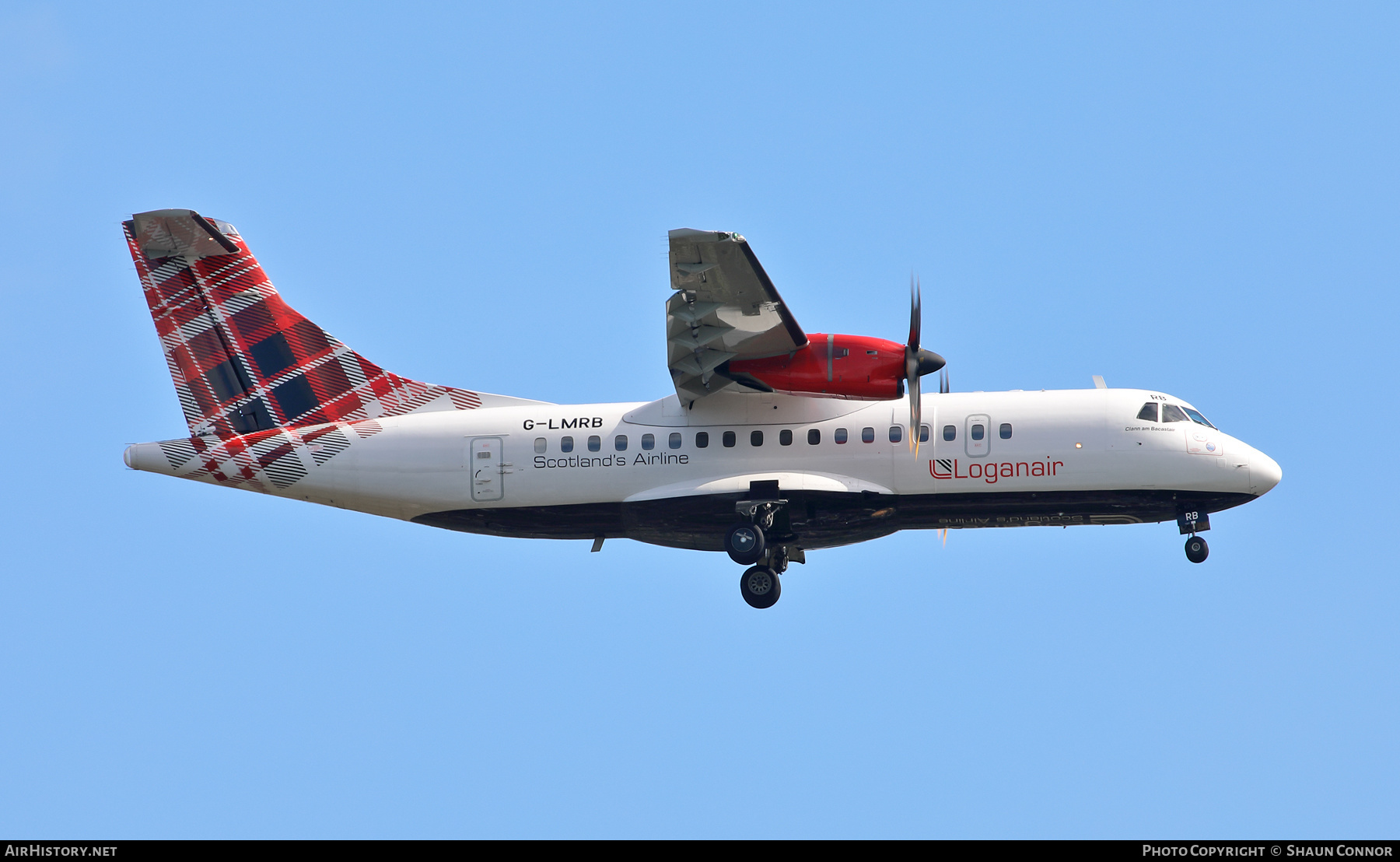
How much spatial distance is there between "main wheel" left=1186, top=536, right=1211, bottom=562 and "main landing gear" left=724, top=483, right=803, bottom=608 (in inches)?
233

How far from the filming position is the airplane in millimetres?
23125

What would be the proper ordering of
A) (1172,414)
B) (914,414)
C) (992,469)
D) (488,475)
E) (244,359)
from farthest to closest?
1. (244,359)
2. (488,475)
3. (1172,414)
4. (992,469)
5. (914,414)

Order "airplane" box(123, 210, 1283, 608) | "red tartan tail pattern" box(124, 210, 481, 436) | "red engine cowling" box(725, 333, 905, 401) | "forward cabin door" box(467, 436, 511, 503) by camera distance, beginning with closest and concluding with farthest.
Answer: "red engine cowling" box(725, 333, 905, 401), "airplane" box(123, 210, 1283, 608), "forward cabin door" box(467, 436, 511, 503), "red tartan tail pattern" box(124, 210, 481, 436)

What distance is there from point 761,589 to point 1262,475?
25.2 feet

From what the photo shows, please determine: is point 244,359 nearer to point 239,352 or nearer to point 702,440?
point 239,352

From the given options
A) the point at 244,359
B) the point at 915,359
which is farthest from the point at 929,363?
the point at 244,359

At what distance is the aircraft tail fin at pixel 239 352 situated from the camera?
84.5ft

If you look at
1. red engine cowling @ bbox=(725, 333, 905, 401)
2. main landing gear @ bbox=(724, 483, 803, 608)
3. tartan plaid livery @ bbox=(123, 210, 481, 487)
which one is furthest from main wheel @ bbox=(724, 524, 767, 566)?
tartan plaid livery @ bbox=(123, 210, 481, 487)

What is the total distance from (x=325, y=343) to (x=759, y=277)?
28.1ft

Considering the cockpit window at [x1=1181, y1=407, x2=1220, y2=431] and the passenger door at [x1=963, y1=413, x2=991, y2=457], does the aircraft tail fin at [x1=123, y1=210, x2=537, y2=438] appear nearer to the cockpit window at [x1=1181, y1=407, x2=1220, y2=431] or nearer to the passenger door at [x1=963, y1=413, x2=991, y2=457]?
the passenger door at [x1=963, y1=413, x2=991, y2=457]

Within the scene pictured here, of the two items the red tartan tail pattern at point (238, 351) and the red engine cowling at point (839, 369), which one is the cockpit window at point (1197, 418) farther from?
the red tartan tail pattern at point (238, 351)

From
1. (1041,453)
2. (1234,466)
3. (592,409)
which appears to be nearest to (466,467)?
(592,409)

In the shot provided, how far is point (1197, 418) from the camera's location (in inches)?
940

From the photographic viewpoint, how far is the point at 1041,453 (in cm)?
2331
